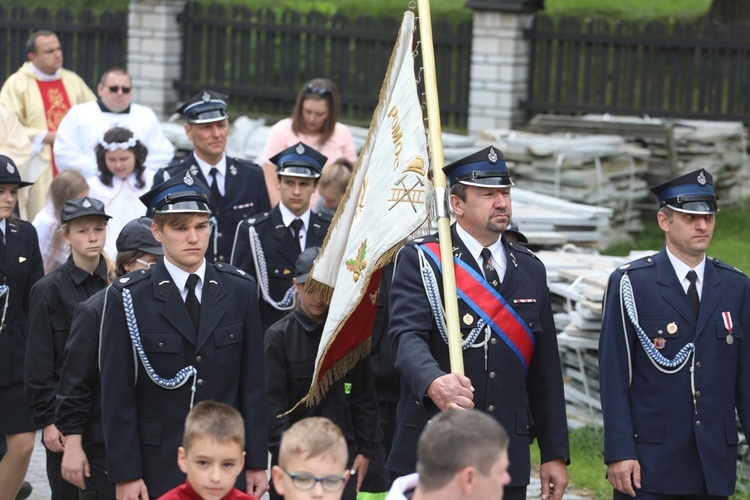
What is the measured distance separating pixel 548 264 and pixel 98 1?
17.6 metres

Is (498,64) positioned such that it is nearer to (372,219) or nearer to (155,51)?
(155,51)

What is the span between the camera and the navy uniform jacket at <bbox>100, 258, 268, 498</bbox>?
18.7ft

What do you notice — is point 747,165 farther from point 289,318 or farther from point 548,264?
point 289,318

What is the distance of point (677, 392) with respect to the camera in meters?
6.12

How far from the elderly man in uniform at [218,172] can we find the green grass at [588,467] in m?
2.53

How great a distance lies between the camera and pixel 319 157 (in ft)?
28.2

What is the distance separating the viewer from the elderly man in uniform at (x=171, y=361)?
5727 mm

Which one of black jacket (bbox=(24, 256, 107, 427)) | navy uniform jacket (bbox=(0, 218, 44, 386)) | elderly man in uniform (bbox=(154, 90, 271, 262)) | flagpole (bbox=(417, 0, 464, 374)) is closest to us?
flagpole (bbox=(417, 0, 464, 374))

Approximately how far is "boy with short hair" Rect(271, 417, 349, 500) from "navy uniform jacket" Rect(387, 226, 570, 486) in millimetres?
1039

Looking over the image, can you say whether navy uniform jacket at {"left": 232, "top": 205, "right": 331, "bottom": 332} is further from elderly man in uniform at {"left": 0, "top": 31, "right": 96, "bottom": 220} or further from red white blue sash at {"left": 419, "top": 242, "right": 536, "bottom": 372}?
elderly man in uniform at {"left": 0, "top": 31, "right": 96, "bottom": 220}

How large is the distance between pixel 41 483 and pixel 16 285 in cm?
150

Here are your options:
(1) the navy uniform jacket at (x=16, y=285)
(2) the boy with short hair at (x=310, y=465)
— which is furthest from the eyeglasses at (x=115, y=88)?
(2) the boy with short hair at (x=310, y=465)

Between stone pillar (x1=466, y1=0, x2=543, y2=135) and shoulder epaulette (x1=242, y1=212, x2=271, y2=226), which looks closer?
shoulder epaulette (x1=242, y1=212, x2=271, y2=226)

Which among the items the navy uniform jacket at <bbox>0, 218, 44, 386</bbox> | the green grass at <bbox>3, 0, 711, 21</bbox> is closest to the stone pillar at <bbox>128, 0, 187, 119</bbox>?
the green grass at <bbox>3, 0, 711, 21</bbox>
